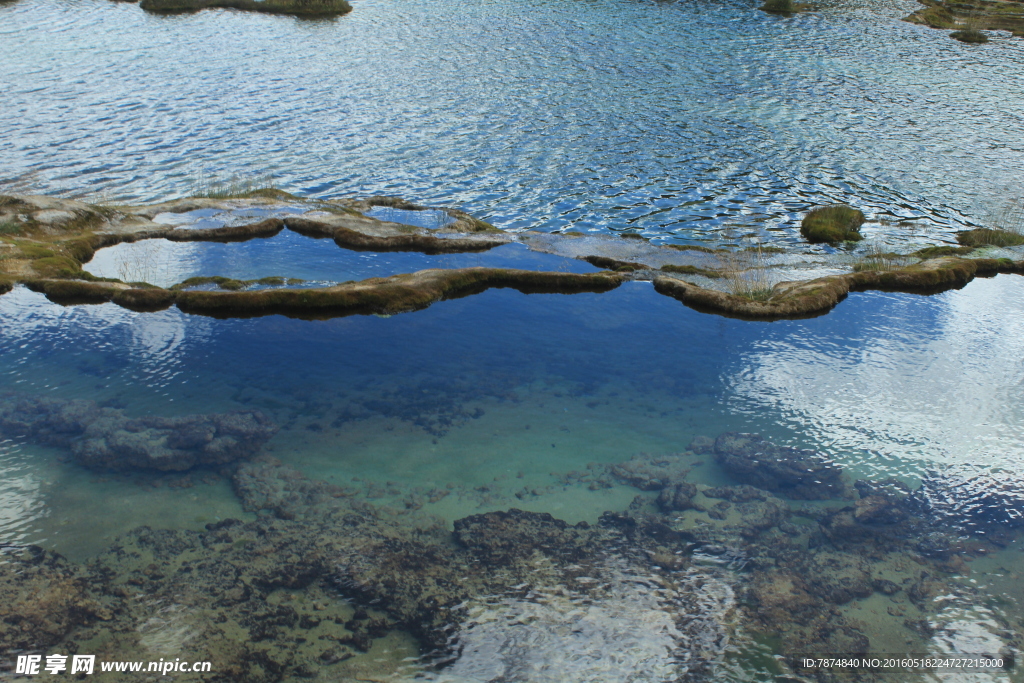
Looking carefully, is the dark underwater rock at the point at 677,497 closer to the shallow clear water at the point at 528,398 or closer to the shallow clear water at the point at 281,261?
the shallow clear water at the point at 528,398

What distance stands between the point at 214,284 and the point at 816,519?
1594 cm

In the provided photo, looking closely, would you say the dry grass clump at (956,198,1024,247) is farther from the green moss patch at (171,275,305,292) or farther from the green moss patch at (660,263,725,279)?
the green moss patch at (171,275,305,292)

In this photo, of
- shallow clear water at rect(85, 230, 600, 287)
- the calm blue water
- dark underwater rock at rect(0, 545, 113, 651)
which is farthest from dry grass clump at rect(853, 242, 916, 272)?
dark underwater rock at rect(0, 545, 113, 651)

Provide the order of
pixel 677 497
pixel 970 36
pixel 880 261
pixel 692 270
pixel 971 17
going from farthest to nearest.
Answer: pixel 971 17 → pixel 970 36 → pixel 880 261 → pixel 692 270 → pixel 677 497

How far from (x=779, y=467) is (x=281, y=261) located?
606 inches

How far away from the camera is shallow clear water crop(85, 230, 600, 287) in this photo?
20625 millimetres

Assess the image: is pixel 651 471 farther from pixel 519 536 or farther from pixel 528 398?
pixel 528 398

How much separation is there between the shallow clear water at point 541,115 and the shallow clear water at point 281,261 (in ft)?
18.0

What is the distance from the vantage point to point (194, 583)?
35.1ft

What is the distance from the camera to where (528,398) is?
15398 millimetres

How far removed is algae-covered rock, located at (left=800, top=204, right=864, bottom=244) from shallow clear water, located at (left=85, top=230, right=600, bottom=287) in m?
9.77

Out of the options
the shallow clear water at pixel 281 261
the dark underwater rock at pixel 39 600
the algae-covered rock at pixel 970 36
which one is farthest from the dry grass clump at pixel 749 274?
the algae-covered rock at pixel 970 36

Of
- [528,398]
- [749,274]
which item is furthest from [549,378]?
[749,274]

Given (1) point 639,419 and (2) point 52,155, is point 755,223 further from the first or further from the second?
(2) point 52,155
